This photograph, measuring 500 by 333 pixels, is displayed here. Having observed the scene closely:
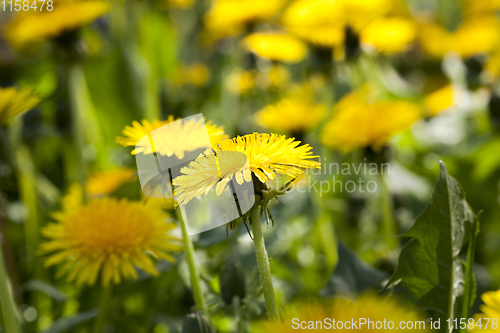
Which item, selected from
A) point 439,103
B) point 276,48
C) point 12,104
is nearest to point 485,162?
point 439,103

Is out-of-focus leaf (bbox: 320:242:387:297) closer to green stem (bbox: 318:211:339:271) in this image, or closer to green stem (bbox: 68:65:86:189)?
green stem (bbox: 318:211:339:271)

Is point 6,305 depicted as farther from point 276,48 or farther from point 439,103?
point 439,103

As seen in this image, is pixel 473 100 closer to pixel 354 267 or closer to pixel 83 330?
pixel 354 267

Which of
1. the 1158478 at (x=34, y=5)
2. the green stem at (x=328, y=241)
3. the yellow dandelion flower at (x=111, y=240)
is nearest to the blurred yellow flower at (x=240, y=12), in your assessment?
the 1158478 at (x=34, y=5)

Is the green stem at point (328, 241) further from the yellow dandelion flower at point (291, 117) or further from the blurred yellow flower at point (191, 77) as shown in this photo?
the blurred yellow flower at point (191, 77)

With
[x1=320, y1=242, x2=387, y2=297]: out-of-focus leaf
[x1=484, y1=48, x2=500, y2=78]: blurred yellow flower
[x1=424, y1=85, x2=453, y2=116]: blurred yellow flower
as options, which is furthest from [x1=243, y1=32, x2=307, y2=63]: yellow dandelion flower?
[x1=320, y1=242, x2=387, y2=297]: out-of-focus leaf
